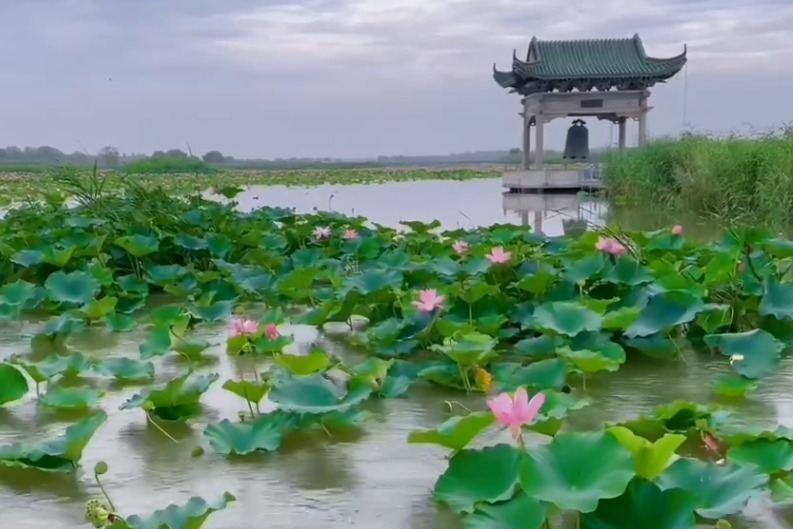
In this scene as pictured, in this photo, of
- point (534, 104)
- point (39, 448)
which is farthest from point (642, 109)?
point (39, 448)

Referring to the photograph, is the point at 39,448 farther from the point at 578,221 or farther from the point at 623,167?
the point at 623,167

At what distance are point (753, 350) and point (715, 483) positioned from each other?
2.60 feet

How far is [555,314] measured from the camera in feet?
5.79

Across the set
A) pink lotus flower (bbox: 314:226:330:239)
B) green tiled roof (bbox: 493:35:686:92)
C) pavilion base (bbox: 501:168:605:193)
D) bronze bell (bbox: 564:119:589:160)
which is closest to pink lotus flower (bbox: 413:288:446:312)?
pink lotus flower (bbox: 314:226:330:239)

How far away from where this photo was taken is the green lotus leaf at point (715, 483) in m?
0.93

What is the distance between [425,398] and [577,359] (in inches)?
10.8

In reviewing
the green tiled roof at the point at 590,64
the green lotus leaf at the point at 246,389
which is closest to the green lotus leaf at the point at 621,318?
the green lotus leaf at the point at 246,389

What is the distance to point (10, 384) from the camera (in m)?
1.45

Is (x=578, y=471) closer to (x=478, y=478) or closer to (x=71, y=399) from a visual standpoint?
(x=478, y=478)

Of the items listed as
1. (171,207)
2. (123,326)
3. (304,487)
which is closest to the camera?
(304,487)

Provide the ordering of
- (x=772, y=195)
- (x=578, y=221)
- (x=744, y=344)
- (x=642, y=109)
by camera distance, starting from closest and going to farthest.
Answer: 1. (x=744, y=344)
2. (x=772, y=195)
3. (x=578, y=221)
4. (x=642, y=109)

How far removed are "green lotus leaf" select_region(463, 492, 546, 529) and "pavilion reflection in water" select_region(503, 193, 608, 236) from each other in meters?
3.60

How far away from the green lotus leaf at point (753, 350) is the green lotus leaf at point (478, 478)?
2.76 ft

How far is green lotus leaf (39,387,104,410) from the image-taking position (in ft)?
4.83
